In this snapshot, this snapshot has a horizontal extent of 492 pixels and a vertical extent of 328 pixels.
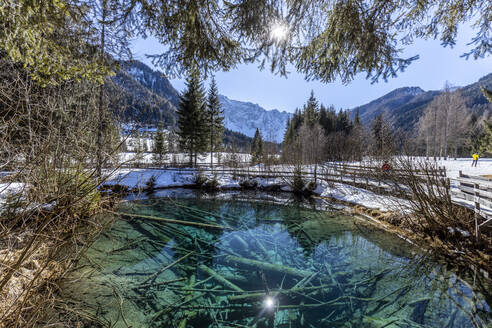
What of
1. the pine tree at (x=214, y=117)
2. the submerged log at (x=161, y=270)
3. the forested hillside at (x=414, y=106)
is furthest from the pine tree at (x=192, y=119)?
the submerged log at (x=161, y=270)

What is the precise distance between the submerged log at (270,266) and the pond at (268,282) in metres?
0.02

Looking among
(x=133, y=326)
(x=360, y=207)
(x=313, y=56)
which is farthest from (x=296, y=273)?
(x=360, y=207)

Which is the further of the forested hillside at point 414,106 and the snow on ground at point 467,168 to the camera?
the forested hillside at point 414,106

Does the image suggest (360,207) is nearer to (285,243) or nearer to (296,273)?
(285,243)

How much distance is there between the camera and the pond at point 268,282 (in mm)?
2994

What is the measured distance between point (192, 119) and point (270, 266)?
1883 cm

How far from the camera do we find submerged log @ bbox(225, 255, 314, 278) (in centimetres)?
412

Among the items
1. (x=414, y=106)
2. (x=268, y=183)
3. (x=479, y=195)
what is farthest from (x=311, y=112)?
(x=414, y=106)

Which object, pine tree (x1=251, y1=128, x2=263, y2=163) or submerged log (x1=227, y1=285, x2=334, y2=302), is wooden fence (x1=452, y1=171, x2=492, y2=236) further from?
pine tree (x1=251, y1=128, x2=263, y2=163)

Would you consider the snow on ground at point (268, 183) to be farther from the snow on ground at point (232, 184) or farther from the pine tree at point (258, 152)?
the pine tree at point (258, 152)

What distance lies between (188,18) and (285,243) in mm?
5700

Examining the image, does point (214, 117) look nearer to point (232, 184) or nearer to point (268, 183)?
point (232, 184)

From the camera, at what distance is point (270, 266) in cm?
435

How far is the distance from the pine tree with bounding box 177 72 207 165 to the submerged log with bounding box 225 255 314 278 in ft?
59.3
